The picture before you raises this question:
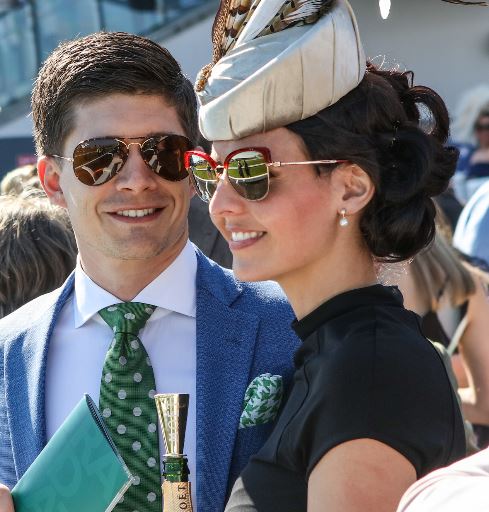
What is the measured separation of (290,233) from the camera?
205 centimetres

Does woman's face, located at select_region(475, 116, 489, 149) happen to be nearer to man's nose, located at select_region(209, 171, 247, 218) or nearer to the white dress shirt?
the white dress shirt

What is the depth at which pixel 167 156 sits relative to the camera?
8.66ft

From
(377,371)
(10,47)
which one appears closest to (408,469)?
(377,371)

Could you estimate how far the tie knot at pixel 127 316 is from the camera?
2.60 meters

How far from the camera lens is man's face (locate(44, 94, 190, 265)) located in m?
2.64

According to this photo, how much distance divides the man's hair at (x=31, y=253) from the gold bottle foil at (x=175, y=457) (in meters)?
1.39

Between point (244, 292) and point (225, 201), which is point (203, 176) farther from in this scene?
point (244, 292)

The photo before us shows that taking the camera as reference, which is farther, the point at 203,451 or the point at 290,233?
the point at 203,451

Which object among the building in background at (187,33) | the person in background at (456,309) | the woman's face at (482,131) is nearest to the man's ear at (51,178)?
the person in background at (456,309)

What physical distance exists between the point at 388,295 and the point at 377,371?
274mm

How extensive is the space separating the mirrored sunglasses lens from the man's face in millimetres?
387

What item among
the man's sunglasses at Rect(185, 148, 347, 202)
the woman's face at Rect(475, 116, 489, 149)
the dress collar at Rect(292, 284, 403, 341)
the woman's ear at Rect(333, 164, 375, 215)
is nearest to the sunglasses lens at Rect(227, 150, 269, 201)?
the man's sunglasses at Rect(185, 148, 347, 202)

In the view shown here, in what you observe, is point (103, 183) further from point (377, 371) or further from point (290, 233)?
point (377, 371)

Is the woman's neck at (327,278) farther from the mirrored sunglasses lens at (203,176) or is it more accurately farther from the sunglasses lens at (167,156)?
the sunglasses lens at (167,156)
